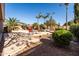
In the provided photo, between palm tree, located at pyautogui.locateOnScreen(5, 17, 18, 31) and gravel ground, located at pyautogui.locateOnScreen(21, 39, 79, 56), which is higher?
palm tree, located at pyautogui.locateOnScreen(5, 17, 18, 31)

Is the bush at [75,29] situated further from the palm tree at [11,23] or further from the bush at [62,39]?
the palm tree at [11,23]

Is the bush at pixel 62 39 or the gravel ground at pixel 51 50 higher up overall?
the bush at pixel 62 39

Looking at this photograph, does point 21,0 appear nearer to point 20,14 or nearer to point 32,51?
point 20,14

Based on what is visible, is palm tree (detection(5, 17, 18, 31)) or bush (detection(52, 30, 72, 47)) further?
bush (detection(52, 30, 72, 47))

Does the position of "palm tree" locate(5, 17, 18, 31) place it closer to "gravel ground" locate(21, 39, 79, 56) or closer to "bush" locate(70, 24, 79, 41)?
"gravel ground" locate(21, 39, 79, 56)

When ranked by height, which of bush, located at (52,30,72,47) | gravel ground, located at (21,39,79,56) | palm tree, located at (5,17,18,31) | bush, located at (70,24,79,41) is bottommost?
gravel ground, located at (21,39,79,56)

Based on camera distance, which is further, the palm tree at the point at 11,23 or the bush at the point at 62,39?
the bush at the point at 62,39

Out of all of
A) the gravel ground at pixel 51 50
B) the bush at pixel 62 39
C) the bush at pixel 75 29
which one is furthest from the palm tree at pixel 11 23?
the bush at pixel 75 29

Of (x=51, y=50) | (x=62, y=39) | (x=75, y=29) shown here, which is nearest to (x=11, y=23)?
(x=51, y=50)

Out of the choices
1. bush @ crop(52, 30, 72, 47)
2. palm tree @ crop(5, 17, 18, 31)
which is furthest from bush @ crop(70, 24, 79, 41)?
palm tree @ crop(5, 17, 18, 31)

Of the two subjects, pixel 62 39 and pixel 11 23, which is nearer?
pixel 11 23

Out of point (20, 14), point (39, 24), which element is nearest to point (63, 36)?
point (39, 24)

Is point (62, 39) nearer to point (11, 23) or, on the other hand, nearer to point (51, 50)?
point (51, 50)

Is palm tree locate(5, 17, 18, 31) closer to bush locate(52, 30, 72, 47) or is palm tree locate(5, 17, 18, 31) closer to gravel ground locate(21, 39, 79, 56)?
gravel ground locate(21, 39, 79, 56)
